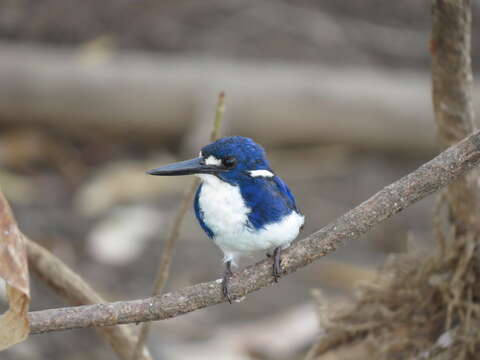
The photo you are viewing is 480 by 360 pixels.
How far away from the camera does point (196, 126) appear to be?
6.48m

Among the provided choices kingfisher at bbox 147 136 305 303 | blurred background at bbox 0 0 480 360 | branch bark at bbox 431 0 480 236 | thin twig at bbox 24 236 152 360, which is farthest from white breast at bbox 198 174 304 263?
blurred background at bbox 0 0 480 360

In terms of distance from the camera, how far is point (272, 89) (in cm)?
656

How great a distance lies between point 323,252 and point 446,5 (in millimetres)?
944

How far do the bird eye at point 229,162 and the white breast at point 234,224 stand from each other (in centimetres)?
6

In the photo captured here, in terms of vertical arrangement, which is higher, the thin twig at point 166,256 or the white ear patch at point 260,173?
the white ear patch at point 260,173

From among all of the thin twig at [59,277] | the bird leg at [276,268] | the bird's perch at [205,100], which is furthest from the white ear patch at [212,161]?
the bird's perch at [205,100]

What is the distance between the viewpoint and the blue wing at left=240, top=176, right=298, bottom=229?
2506 mm

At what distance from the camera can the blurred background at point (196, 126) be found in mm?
5121

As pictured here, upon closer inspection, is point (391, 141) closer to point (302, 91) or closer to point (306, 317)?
point (302, 91)

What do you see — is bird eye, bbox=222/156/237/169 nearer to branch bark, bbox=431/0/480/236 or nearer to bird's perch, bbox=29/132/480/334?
bird's perch, bbox=29/132/480/334

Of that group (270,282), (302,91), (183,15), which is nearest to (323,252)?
(270,282)

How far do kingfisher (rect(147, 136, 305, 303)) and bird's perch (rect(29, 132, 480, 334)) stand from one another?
24cm

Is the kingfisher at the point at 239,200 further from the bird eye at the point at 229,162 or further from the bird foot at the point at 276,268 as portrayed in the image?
the bird foot at the point at 276,268

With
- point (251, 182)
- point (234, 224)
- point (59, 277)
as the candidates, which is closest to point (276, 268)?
point (234, 224)
